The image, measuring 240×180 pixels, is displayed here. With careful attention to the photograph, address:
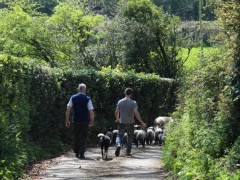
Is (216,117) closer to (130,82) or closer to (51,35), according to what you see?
(130,82)

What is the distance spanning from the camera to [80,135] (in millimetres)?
15227

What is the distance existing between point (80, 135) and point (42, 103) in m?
1.88

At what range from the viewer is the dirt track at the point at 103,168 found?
11602mm

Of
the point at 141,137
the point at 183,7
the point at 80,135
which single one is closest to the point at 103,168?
the point at 80,135

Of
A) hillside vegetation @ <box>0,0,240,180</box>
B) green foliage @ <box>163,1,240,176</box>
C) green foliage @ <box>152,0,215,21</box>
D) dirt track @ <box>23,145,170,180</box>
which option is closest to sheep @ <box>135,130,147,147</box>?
hillside vegetation @ <box>0,0,240,180</box>

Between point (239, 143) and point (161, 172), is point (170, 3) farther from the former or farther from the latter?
point (239, 143)

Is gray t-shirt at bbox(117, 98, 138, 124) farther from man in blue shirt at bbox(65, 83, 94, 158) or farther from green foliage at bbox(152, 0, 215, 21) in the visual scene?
green foliage at bbox(152, 0, 215, 21)

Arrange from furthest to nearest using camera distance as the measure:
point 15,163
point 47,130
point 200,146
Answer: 1. point 47,130
2. point 15,163
3. point 200,146

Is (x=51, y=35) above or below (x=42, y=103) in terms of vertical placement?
above

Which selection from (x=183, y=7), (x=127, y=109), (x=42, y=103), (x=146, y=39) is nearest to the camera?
(x=127, y=109)

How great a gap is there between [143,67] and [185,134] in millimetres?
28265

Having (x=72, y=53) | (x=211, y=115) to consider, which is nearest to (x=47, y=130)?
(x=211, y=115)

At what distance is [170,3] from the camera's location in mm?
54656

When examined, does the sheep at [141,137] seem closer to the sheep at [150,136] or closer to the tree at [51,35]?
the sheep at [150,136]
